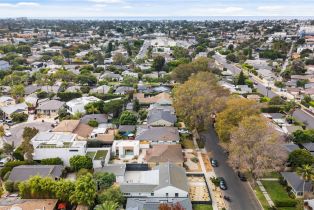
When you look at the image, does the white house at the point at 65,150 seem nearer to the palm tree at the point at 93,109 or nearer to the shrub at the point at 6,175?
the shrub at the point at 6,175

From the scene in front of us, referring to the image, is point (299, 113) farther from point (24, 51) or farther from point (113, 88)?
point (24, 51)

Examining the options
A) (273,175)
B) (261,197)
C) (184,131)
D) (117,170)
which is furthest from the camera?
(184,131)

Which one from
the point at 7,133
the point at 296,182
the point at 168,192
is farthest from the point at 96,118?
the point at 296,182

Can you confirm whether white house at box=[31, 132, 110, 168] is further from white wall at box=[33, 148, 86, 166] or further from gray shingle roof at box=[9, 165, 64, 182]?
gray shingle roof at box=[9, 165, 64, 182]

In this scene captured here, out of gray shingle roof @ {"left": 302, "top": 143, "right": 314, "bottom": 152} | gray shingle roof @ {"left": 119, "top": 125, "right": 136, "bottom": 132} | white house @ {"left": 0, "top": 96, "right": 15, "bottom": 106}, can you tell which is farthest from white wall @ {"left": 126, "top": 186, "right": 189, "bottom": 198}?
white house @ {"left": 0, "top": 96, "right": 15, "bottom": 106}

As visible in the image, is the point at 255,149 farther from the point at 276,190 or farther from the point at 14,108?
the point at 14,108

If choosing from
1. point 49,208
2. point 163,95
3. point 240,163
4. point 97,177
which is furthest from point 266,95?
point 49,208
